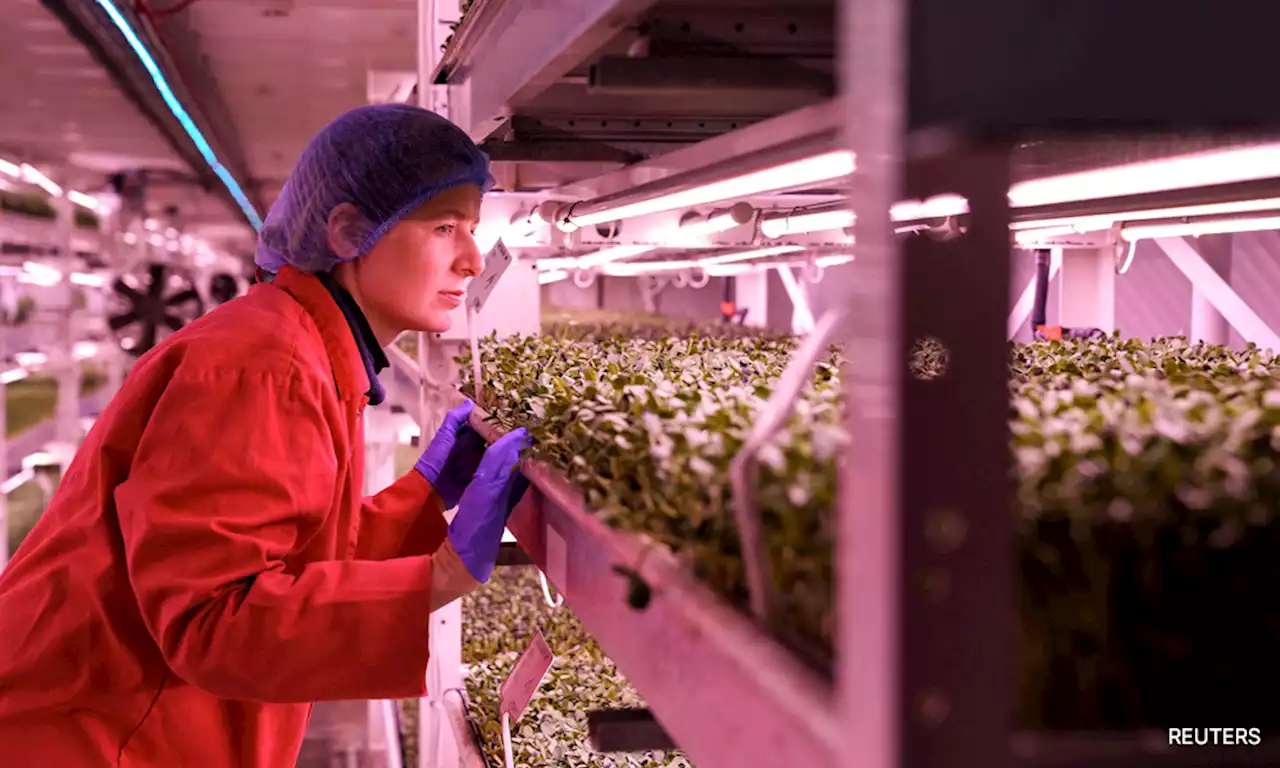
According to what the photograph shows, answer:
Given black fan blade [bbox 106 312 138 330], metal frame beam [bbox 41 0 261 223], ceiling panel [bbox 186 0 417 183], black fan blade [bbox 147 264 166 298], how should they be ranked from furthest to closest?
black fan blade [bbox 147 264 166 298], black fan blade [bbox 106 312 138 330], ceiling panel [bbox 186 0 417 183], metal frame beam [bbox 41 0 261 223]

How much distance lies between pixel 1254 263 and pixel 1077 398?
569 cm

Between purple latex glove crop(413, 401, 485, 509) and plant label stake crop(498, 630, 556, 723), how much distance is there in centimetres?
40

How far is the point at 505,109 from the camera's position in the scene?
1950mm

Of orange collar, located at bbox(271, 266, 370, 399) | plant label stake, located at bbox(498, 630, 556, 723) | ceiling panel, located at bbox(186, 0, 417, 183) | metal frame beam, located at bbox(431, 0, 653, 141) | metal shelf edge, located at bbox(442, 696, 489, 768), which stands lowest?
metal shelf edge, located at bbox(442, 696, 489, 768)

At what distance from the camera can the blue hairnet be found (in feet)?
6.00

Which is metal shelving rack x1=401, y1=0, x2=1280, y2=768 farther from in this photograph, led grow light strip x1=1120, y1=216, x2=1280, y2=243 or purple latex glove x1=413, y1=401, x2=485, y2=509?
led grow light strip x1=1120, y1=216, x2=1280, y2=243

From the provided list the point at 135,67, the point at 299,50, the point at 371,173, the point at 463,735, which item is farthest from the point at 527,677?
the point at 299,50

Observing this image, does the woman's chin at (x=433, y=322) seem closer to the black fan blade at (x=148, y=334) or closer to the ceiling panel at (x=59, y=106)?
the ceiling panel at (x=59, y=106)

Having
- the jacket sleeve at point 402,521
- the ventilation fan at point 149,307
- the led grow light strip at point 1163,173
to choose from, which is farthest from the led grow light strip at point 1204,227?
the ventilation fan at point 149,307

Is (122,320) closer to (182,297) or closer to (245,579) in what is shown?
→ (182,297)

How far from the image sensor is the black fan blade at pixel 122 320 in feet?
Result: 29.9

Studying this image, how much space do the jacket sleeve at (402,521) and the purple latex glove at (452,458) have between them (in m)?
0.02

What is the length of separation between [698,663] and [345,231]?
122 centimetres

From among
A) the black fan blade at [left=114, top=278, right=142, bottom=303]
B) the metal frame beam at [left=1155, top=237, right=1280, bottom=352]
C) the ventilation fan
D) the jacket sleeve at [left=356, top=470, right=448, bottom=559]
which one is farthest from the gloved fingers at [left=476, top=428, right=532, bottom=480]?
the black fan blade at [left=114, top=278, right=142, bottom=303]
